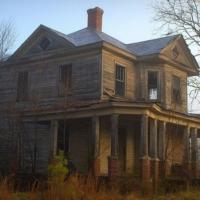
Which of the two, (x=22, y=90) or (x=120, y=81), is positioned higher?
(x=120, y=81)

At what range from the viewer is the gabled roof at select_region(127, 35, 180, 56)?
23606mm

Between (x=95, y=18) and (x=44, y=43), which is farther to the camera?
(x=95, y=18)

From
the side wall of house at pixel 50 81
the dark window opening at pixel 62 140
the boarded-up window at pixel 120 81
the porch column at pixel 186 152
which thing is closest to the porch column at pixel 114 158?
the side wall of house at pixel 50 81

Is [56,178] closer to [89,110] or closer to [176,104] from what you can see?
[89,110]

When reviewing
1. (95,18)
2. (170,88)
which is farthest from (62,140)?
(95,18)

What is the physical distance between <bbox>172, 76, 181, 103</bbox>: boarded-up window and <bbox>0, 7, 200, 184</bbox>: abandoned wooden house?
0.20ft

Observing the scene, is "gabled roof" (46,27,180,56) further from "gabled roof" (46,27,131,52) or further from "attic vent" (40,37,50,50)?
"attic vent" (40,37,50,50)

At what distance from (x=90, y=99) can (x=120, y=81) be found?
7.77 feet

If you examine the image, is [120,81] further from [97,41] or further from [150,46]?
[150,46]

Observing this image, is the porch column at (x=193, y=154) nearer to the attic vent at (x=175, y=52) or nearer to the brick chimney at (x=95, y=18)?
the attic vent at (x=175, y=52)

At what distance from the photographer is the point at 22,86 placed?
2466 cm

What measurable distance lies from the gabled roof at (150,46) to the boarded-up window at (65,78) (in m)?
4.02

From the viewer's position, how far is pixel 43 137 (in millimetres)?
22969

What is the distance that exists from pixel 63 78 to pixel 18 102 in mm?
3371
